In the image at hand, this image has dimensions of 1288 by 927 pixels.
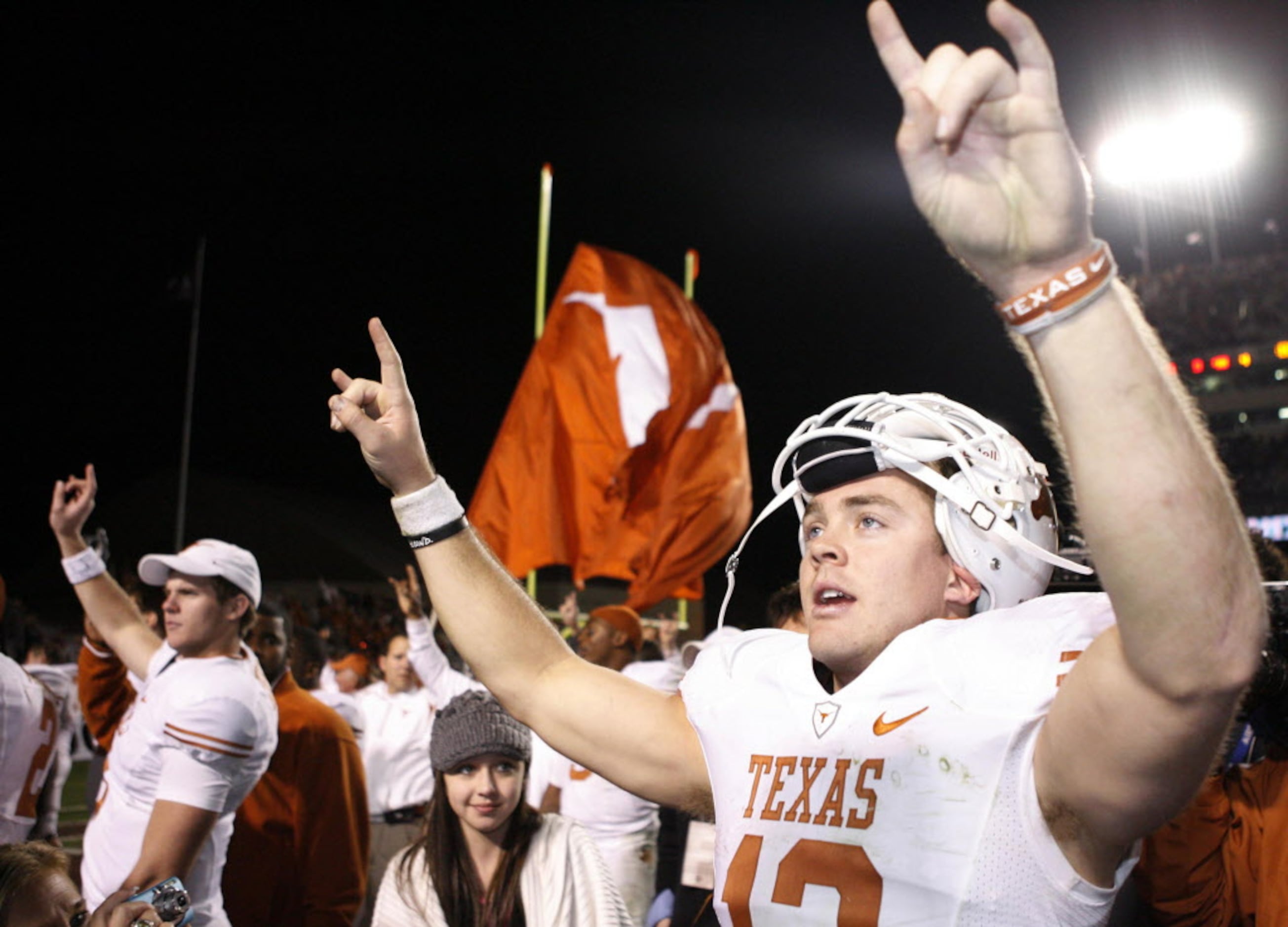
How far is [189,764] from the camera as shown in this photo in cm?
364

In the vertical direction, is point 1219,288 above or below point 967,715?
above

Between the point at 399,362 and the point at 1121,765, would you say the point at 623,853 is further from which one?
the point at 1121,765

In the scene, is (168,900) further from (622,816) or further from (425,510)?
(622,816)

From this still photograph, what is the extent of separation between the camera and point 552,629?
2.41 m

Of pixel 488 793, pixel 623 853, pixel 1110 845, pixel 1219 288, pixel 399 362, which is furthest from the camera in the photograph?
pixel 1219 288

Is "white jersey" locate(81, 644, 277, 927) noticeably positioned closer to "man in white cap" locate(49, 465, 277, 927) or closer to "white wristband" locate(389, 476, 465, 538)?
"man in white cap" locate(49, 465, 277, 927)

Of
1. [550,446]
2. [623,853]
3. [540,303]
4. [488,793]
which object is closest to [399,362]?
[488,793]

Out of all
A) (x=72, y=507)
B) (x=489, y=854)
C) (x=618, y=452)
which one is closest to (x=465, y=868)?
(x=489, y=854)

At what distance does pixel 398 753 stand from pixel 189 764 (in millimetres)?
3756

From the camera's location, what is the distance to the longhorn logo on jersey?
6.49 feet

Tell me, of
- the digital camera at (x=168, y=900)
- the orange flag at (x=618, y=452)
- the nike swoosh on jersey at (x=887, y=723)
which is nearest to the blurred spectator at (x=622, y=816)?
the orange flag at (x=618, y=452)

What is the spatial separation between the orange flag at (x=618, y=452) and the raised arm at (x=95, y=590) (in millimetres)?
3846

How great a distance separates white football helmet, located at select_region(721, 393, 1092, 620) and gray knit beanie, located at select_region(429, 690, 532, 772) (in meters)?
2.03

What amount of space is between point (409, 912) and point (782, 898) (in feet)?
6.57
